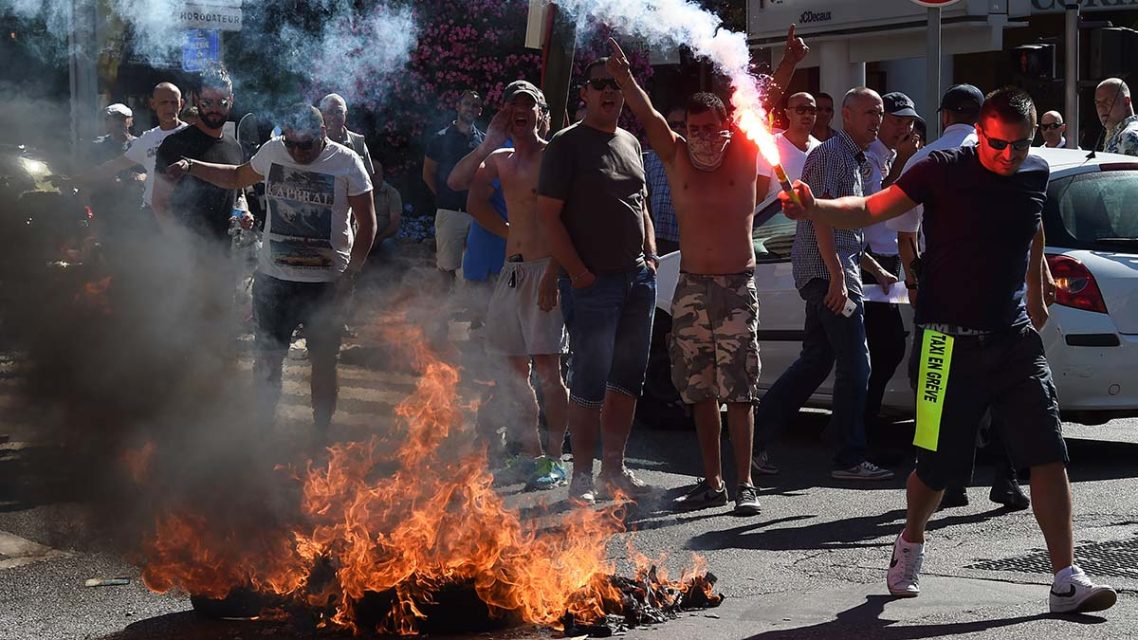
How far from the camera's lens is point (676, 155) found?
7.36m

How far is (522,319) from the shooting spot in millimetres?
8039

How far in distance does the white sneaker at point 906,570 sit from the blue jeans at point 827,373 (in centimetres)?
244

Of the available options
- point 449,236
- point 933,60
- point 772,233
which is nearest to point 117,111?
point 449,236

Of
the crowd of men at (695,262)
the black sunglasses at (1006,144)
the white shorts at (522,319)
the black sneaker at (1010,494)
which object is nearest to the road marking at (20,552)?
the crowd of men at (695,262)

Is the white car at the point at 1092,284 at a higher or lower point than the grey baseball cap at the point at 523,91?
lower

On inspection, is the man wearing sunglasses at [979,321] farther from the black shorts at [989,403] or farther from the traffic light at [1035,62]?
the traffic light at [1035,62]

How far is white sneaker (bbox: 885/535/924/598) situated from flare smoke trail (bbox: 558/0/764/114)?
2316 mm

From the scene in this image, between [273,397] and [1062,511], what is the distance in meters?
3.79

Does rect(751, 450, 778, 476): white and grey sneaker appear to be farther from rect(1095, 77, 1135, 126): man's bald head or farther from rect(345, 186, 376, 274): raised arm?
rect(1095, 77, 1135, 126): man's bald head

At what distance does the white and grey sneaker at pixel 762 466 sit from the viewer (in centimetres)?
830

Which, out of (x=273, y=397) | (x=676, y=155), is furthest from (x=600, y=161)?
(x=273, y=397)

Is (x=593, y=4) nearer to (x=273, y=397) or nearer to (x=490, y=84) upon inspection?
(x=273, y=397)

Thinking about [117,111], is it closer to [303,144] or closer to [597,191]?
[303,144]

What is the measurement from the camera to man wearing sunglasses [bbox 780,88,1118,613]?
562 cm
